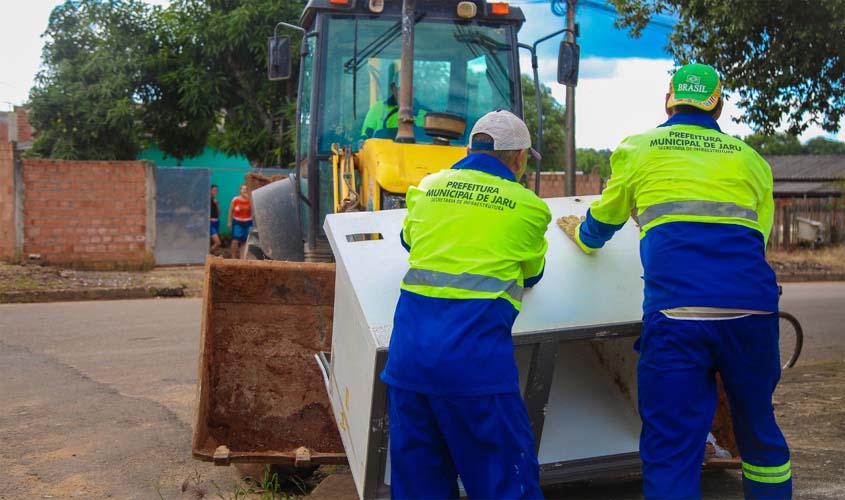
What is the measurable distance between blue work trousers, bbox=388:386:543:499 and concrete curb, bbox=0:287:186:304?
1064 cm

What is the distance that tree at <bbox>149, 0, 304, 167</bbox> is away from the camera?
19.1m

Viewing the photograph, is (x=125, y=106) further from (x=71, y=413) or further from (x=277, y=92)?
(x=71, y=413)

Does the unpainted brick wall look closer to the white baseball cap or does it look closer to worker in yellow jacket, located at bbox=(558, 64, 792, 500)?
the white baseball cap

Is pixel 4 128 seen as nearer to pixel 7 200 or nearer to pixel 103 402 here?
pixel 7 200

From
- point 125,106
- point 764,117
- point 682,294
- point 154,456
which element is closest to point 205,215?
point 125,106

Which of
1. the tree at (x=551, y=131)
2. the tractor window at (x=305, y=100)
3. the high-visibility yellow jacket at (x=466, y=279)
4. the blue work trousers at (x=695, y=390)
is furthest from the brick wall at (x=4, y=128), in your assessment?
the blue work trousers at (x=695, y=390)

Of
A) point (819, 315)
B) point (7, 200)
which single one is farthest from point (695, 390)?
point (7, 200)

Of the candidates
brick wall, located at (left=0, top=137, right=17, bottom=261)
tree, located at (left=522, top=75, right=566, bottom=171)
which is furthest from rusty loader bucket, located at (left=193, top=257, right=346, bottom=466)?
tree, located at (left=522, top=75, right=566, bottom=171)

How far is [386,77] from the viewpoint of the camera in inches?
252

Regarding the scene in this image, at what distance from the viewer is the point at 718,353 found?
11.4 ft

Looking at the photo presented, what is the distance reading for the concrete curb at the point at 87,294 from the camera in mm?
12383

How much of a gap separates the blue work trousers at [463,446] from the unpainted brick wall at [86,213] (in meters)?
13.3

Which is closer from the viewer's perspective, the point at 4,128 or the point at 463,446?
the point at 463,446

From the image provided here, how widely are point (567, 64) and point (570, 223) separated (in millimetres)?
2732
